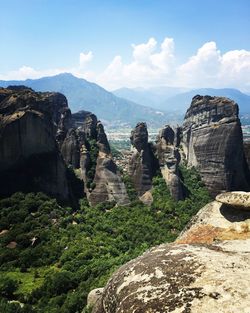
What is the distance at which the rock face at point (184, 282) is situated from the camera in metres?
8.09

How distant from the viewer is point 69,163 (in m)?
68.3

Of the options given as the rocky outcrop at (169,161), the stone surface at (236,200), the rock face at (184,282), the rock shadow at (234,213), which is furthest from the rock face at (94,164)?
the rock face at (184,282)

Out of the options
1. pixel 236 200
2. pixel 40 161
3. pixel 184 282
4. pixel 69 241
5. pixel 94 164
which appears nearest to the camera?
pixel 184 282

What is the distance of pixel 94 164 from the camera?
67062 millimetres

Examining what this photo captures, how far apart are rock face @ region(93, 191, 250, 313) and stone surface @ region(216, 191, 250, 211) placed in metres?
3.65

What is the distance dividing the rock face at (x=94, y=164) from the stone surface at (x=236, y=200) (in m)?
46.8

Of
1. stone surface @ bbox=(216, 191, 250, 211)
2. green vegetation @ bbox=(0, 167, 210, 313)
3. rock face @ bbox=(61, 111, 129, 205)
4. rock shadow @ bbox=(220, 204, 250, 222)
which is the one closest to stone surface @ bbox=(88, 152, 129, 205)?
rock face @ bbox=(61, 111, 129, 205)

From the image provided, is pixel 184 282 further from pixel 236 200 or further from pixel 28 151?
pixel 28 151

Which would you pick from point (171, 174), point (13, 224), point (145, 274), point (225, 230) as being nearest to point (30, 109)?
point (13, 224)

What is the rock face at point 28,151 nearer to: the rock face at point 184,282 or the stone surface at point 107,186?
the stone surface at point 107,186

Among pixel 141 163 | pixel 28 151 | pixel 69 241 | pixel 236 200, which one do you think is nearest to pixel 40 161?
pixel 28 151

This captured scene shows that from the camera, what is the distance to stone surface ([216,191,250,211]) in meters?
14.4

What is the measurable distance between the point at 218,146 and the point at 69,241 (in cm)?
2867

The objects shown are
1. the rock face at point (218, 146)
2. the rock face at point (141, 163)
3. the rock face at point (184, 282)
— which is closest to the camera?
the rock face at point (184, 282)
